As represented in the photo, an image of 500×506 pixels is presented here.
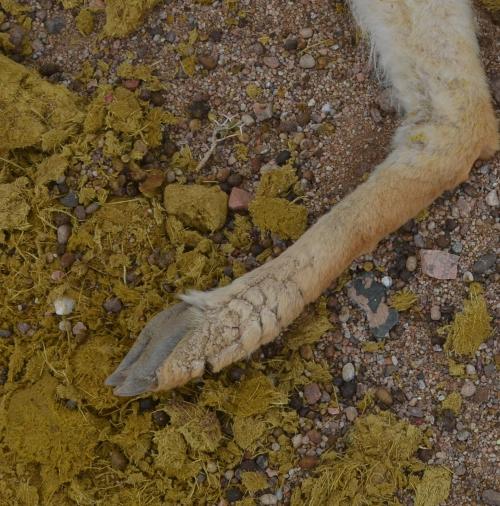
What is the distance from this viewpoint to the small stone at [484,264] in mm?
2924

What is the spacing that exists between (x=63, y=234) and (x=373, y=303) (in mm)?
1339

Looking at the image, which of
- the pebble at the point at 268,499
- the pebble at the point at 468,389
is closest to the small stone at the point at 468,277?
the pebble at the point at 468,389

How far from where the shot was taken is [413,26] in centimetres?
284

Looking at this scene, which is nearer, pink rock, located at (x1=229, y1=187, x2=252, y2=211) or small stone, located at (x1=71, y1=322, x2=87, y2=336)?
small stone, located at (x1=71, y1=322, x2=87, y2=336)

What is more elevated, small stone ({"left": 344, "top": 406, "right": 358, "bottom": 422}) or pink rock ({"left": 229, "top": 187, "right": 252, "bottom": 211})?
pink rock ({"left": 229, "top": 187, "right": 252, "bottom": 211})

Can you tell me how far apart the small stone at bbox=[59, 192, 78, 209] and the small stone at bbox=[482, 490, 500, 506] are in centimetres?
208

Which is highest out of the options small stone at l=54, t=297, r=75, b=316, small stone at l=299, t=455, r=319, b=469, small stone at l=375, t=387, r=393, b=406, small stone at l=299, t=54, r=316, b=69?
small stone at l=299, t=54, r=316, b=69

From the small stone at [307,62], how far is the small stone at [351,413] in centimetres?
150

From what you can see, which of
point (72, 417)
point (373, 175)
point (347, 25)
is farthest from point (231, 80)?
point (72, 417)

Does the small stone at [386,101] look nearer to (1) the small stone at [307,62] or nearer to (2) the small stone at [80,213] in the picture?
(1) the small stone at [307,62]

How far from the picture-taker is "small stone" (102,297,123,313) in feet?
9.40

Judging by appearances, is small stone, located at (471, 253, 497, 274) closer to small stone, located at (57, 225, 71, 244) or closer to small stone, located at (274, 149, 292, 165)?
small stone, located at (274, 149, 292, 165)

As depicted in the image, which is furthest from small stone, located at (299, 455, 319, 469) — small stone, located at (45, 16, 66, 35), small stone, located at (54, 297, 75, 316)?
small stone, located at (45, 16, 66, 35)

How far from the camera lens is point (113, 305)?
2.87 m
